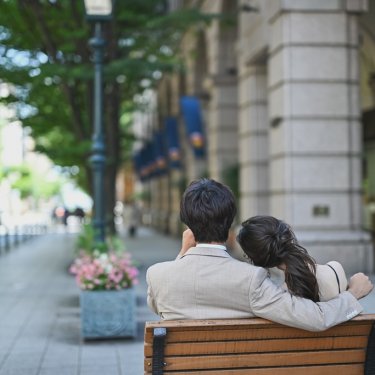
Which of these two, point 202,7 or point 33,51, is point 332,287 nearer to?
point 33,51

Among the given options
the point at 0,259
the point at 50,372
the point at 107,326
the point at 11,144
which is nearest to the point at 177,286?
the point at 50,372

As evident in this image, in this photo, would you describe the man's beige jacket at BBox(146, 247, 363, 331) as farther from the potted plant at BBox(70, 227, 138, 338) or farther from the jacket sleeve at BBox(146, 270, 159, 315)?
the potted plant at BBox(70, 227, 138, 338)

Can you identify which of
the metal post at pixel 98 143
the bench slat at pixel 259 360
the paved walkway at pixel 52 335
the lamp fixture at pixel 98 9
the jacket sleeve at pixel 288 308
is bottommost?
the paved walkway at pixel 52 335

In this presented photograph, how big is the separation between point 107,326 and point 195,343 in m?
5.21

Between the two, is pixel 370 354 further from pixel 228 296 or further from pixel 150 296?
pixel 150 296

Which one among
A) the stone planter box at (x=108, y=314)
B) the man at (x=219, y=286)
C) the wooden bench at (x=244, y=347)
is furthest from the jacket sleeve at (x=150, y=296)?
the stone planter box at (x=108, y=314)

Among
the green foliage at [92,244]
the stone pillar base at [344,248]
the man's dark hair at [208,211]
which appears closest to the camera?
the man's dark hair at [208,211]

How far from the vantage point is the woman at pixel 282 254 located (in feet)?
11.8

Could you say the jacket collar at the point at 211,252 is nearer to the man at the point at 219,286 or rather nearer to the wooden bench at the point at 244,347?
the man at the point at 219,286

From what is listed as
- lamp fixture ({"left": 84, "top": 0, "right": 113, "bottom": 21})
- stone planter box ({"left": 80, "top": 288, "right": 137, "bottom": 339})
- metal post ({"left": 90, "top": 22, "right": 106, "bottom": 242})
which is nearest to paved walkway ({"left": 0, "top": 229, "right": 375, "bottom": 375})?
stone planter box ({"left": 80, "top": 288, "right": 137, "bottom": 339})

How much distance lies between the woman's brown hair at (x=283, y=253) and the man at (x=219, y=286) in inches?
4.8

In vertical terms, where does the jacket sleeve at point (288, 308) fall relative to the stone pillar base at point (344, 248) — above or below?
above

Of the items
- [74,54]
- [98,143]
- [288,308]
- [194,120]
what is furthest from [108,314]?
[194,120]

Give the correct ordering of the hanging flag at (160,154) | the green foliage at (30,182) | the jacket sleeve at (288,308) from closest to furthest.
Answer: the jacket sleeve at (288,308) → the hanging flag at (160,154) → the green foliage at (30,182)
